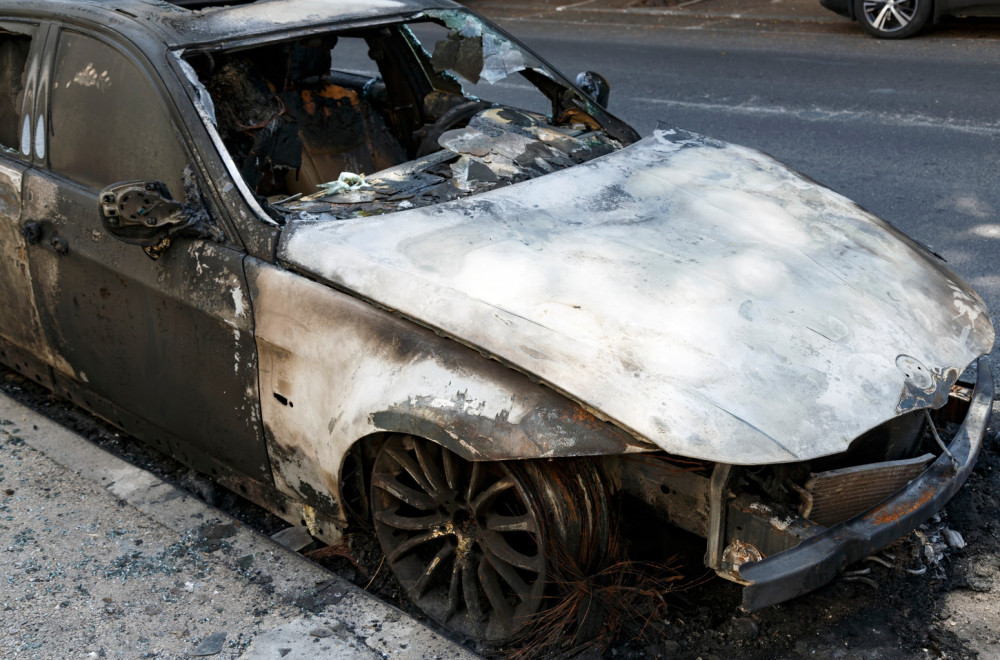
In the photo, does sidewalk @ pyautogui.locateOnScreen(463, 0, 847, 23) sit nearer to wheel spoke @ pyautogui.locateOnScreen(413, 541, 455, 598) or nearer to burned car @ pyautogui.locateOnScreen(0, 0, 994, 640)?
burned car @ pyautogui.locateOnScreen(0, 0, 994, 640)

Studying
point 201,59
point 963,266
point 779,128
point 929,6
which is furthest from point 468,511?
point 929,6

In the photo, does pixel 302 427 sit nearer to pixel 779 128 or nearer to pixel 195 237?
pixel 195 237

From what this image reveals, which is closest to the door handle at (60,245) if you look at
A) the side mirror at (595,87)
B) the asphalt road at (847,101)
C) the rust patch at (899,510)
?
the side mirror at (595,87)

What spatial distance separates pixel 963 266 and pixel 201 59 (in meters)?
3.87

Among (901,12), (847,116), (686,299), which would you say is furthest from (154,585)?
(901,12)

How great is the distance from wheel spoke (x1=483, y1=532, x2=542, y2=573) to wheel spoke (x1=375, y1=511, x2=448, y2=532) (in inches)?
6.6

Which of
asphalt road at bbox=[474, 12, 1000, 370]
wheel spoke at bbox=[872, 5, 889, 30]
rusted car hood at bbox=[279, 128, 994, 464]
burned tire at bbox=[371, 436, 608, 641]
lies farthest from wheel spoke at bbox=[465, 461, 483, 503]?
wheel spoke at bbox=[872, 5, 889, 30]

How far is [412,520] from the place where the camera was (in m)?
3.07

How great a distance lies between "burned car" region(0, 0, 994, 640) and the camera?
2629 mm

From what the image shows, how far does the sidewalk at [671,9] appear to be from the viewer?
40.1 ft

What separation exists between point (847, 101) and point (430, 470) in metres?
6.73

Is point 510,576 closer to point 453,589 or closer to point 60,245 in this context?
point 453,589

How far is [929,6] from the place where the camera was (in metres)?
10.2

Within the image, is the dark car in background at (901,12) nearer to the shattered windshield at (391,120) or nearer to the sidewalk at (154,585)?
the shattered windshield at (391,120)
